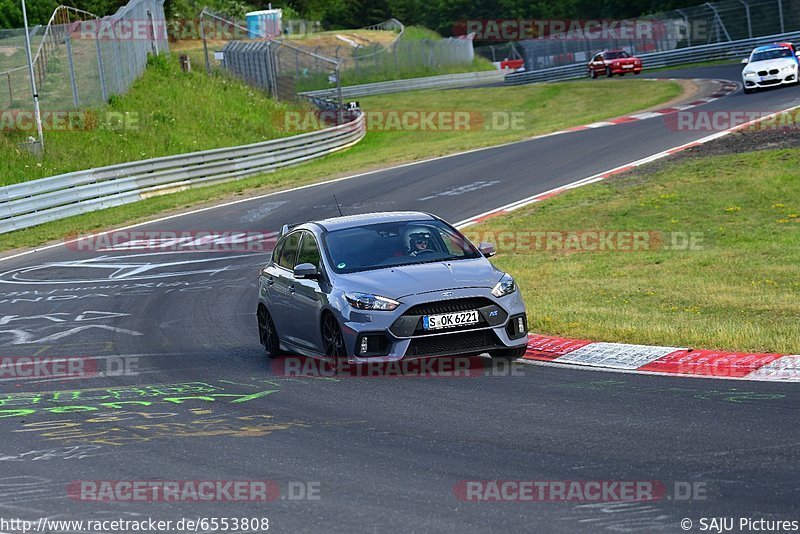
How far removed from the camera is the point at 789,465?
263 inches

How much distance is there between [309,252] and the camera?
1222 cm

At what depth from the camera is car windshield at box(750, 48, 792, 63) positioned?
39.8m

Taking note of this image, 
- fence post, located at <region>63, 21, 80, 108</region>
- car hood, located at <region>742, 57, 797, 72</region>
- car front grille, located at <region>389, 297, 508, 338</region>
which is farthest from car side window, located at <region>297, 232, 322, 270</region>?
car hood, located at <region>742, 57, 797, 72</region>

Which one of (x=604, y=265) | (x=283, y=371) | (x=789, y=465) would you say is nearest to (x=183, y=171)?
(x=604, y=265)

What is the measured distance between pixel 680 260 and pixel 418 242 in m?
6.54

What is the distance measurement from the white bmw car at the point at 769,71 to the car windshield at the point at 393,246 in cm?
2973

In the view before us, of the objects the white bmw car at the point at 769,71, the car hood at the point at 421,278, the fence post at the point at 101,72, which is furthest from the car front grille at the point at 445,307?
the white bmw car at the point at 769,71

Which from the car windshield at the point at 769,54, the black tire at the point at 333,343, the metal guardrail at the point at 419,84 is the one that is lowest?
the black tire at the point at 333,343

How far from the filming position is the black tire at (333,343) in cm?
1092

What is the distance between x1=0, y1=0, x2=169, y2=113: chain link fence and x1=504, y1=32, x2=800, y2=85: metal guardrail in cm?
3039

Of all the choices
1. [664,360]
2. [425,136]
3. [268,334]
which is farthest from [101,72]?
[664,360]

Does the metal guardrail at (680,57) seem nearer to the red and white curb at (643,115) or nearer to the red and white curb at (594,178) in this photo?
the red and white curb at (643,115)

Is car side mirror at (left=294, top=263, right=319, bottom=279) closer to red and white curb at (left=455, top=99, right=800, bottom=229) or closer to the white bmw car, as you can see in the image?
red and white curb at (left=455, top=99, right=800, bottom=229)

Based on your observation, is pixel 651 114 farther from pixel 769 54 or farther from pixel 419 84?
pixel 419 84
